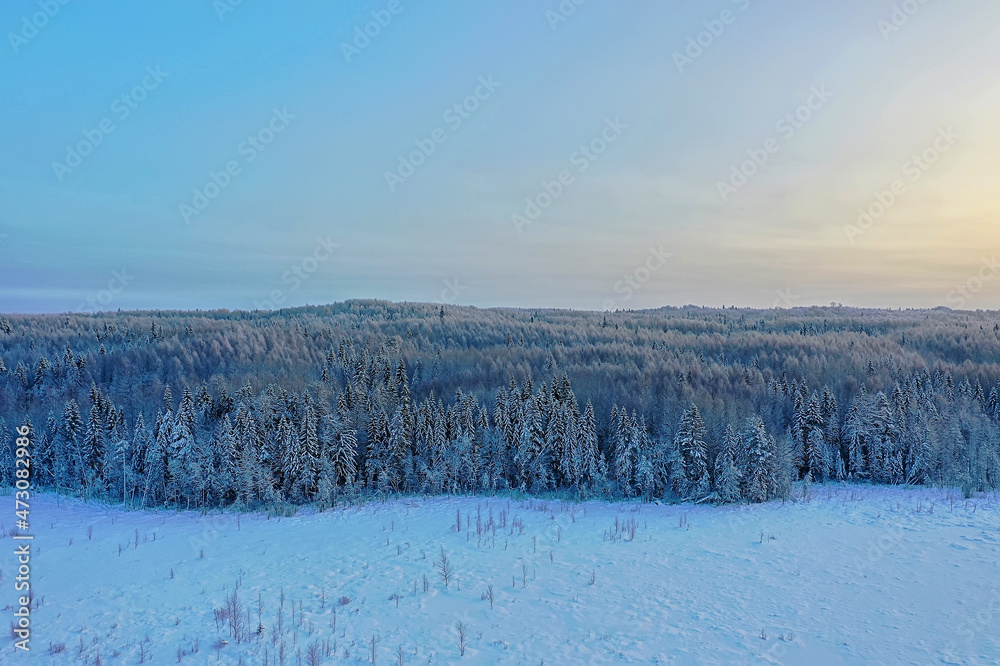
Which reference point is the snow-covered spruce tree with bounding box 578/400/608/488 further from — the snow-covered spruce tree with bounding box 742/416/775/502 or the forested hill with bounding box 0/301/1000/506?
the snow-covered spruce tree with bounding box 742/416/775/502

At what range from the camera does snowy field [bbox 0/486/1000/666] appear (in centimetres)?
1066

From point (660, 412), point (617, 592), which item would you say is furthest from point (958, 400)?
point (617, 592)

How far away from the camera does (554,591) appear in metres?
13.8

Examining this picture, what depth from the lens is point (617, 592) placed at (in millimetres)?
13602

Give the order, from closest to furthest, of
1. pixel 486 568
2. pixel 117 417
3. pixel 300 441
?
1. pixel 486 568
2. pixel 300 441
3. pixel 117 417

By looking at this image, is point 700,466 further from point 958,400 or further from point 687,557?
point 958,400

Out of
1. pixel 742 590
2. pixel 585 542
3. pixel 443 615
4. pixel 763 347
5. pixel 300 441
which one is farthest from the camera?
pixel 763 347

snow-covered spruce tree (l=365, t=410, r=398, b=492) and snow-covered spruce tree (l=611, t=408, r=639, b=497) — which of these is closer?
snow-covered spruce tree (l=611, t=408, r=639, b=497)

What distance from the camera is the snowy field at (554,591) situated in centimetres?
1066

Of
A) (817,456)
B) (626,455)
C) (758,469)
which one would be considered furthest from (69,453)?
(817,456)

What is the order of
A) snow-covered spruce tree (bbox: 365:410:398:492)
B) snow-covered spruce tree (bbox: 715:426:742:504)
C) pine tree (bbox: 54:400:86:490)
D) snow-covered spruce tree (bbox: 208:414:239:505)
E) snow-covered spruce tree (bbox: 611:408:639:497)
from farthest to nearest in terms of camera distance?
1. pine tree (bbox: 54:400:86:490)
2. snow-covered spruce tree (bbox: 365:410:398:492)
3. snow-covered spruce tree (bbox: 611:408:639:497)
4. snow-covered spruce tree (bbox: 208:414:239:505)
5. snow-covered spruce tree (bbox: 715:426:742:504)

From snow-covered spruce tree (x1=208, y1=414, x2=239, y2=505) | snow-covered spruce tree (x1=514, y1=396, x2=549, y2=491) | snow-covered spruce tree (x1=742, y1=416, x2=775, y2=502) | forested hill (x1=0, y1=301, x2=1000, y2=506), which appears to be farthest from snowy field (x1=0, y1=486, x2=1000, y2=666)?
snow-covered spruce tree (x1=514, y1=396, x2=549, y2=491)

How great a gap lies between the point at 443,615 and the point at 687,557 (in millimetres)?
8446

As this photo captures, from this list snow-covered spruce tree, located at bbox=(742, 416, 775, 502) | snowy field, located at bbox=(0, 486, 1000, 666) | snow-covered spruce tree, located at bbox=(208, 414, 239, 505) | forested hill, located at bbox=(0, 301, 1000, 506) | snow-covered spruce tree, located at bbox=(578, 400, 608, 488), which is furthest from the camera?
snow-covered spruce tree, located at bbox=(578, 400, 608, 488)
